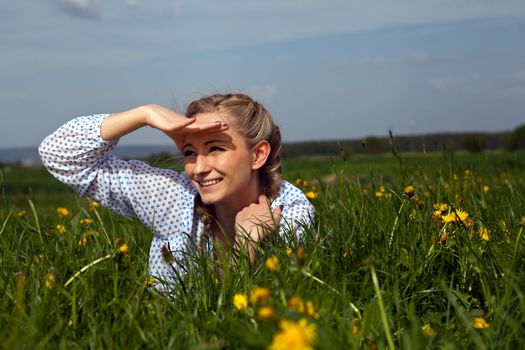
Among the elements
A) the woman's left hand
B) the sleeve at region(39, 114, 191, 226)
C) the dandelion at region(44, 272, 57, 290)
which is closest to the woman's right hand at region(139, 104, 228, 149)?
the sleeve at region(39, 114, 191, 226)

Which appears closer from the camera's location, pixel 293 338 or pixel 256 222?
pixel 293 338

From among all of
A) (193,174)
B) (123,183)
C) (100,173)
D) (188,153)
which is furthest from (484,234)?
(100,173)

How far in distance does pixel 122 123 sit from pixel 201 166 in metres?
0.52

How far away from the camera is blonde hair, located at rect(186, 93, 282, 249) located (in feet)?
11.9

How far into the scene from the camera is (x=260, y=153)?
3766 mm

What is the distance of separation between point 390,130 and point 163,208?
1.28 metres

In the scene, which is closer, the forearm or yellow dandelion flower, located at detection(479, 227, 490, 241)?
yellow dandelion flower, located at detection(479, 227, 490, 241)

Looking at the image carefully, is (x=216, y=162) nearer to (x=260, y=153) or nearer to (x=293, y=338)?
(x=260, y=153)

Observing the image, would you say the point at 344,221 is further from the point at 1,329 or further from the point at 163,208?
the point at 1,329

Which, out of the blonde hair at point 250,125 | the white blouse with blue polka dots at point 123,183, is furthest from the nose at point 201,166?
the white blouse with blue polka dots at point 123,183

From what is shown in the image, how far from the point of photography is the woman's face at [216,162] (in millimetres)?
3490

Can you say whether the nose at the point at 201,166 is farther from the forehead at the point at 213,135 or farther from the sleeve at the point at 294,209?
the sleeve at the point at 294,209

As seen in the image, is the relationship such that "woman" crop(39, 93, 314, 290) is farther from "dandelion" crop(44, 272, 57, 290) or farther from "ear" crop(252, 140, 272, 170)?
"dandelion" crop(44, 272, 57, 290)

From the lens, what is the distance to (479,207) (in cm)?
394
